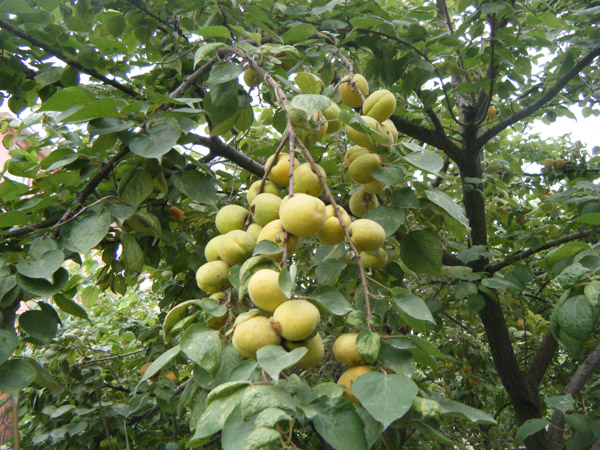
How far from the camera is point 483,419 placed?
78 cm

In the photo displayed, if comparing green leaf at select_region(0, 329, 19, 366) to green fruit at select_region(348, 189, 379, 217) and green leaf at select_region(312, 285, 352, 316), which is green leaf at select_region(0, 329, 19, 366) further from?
green fruit at select_region(348, 189, 379, 217)

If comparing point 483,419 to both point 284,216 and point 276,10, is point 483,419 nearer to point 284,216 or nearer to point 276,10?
point 284,216

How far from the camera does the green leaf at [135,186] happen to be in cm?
147

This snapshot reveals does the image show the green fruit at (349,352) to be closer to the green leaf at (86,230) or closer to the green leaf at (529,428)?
the green leaf at (86,230)

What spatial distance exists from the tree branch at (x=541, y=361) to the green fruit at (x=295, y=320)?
2476 mm

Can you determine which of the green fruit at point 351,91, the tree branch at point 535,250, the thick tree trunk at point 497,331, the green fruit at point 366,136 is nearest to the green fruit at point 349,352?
the green fruit at point 366,136

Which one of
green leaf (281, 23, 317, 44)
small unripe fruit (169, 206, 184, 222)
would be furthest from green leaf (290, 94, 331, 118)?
small unripe fruit (169, 206, 184, 222)

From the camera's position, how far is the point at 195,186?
153 cm

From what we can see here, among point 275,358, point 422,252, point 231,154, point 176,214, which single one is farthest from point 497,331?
point 275,358

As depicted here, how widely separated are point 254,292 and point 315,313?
12 centimetres

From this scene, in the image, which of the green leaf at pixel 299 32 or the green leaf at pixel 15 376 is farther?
the green leaf at pixel 299 32

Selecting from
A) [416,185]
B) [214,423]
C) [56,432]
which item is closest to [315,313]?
[214,423]

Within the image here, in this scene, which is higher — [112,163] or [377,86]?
[377,86]

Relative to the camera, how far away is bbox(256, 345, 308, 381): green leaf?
2.36 feet
